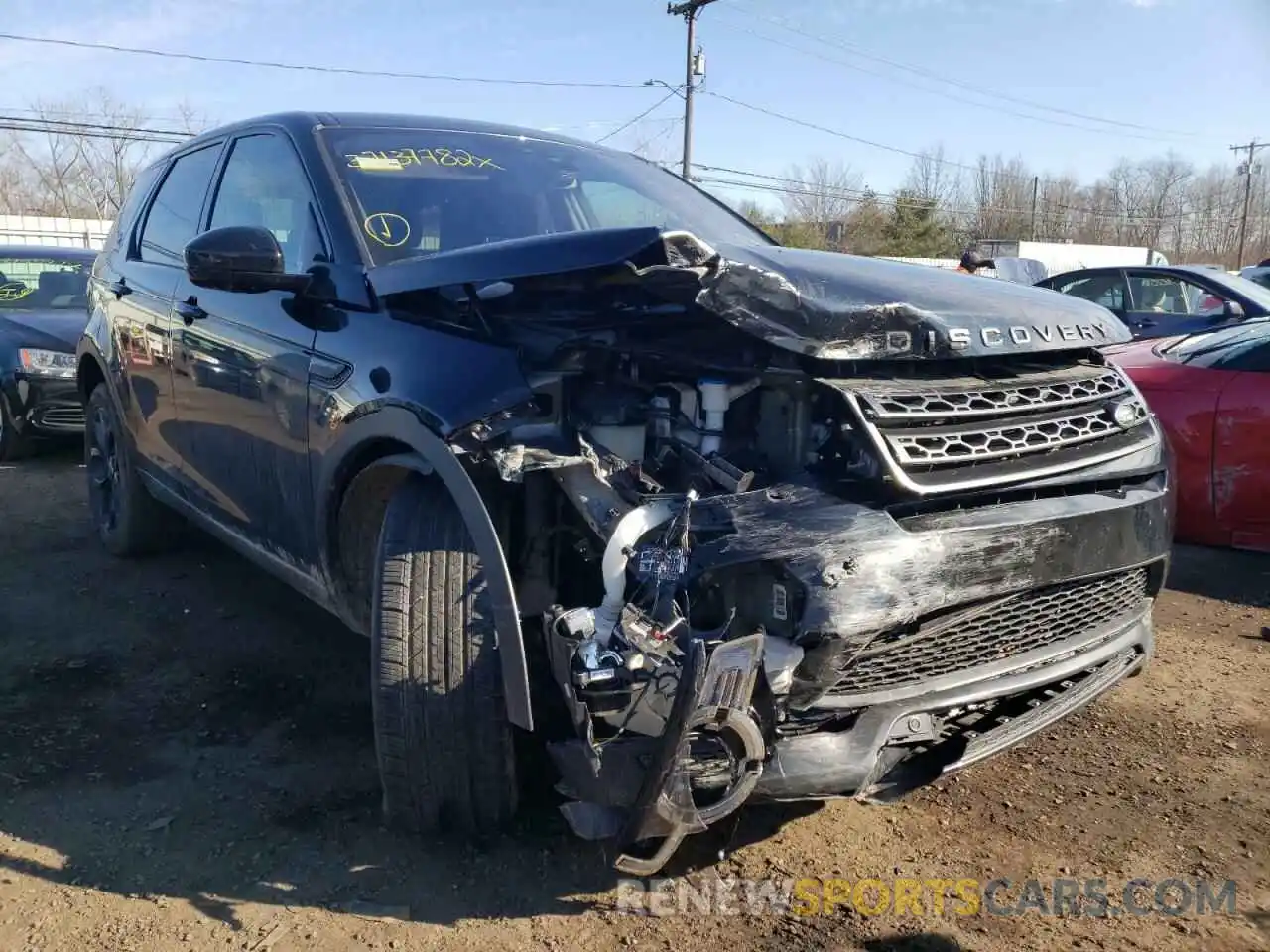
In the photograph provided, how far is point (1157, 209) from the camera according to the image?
62.6 m

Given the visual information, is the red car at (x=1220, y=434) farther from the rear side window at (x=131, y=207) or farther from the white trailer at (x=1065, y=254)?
the white trailer at (x=1065, y=254)

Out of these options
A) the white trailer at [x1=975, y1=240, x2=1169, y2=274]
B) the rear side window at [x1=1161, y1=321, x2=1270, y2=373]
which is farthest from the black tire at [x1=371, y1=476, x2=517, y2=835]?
the white trailer at [x1=975, y1=240, x2=1169, y2=274]

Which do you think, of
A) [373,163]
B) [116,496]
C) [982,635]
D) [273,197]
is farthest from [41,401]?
[982,635]

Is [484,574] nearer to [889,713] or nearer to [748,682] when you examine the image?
[748,682]

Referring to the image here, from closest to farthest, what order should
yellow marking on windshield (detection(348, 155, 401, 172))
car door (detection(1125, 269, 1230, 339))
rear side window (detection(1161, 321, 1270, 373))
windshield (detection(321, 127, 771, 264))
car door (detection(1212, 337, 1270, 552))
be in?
1. windshield (detection(321, 127, 771, 264))
2. yellow marking on windshield (detection(348, 155, 401, 172))
3. car door (detection(1212, 337, 1270, 552))
4. rear side window (detection(1161, 321, 1270, 373))
5. car door (detection(1125, 269, 1230, 339))

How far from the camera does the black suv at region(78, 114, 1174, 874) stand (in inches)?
81.7

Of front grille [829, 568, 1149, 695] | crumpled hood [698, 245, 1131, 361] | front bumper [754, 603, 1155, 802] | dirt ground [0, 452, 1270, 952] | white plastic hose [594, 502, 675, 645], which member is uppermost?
crumpled hood [698, 245, 1131, 361]

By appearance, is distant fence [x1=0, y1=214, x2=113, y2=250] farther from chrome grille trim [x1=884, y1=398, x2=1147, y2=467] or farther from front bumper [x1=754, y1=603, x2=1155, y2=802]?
front bumper [x1=754, y1=603, x2=1155, y2=802]

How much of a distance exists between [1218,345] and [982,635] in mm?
3457

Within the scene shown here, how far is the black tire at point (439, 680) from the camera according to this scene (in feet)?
8.02

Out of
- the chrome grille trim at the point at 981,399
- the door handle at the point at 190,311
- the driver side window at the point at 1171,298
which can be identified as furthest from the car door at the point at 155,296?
the driver side window at the point at 1171,298

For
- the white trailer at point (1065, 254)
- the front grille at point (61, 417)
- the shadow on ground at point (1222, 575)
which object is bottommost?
the shadow on ground at point (1222, 575)

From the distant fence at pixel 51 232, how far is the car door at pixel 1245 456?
105ft

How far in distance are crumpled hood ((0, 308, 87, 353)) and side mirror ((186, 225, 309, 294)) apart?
5.65 m
